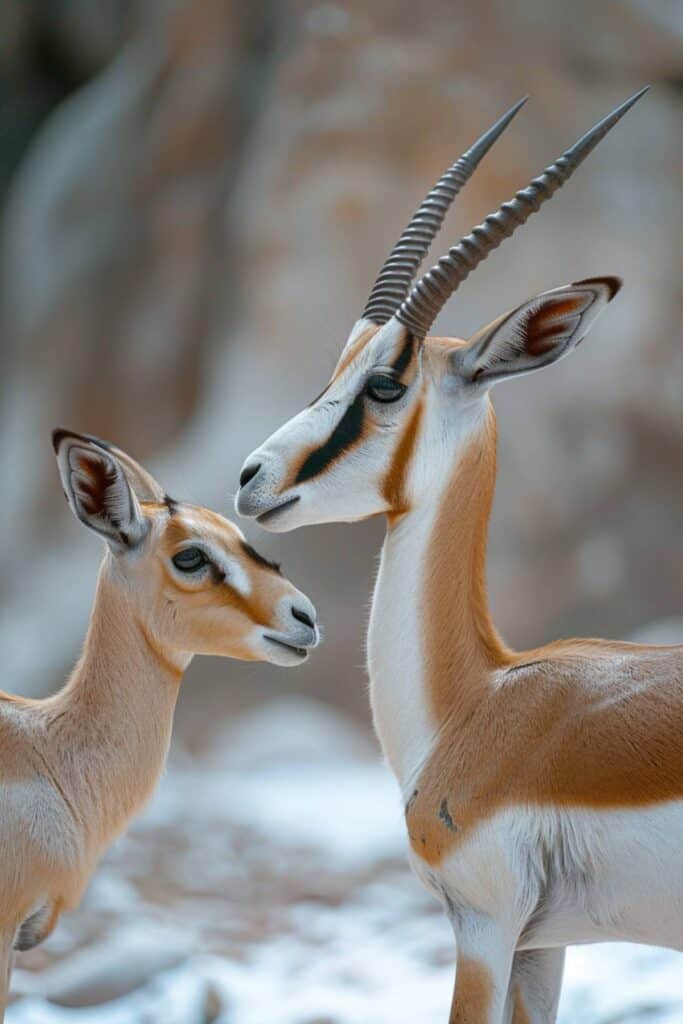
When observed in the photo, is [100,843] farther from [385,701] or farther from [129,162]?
[129,162]

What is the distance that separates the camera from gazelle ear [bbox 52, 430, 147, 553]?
80.7 inches

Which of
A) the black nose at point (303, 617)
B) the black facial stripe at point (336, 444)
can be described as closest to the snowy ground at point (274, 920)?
the black nose at point (303, 617)

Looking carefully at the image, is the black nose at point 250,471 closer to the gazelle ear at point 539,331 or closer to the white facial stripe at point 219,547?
the white facial stripe at point 219,547

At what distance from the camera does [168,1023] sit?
2.86 meters

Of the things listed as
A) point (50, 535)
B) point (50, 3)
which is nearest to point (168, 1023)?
point (50, 535)

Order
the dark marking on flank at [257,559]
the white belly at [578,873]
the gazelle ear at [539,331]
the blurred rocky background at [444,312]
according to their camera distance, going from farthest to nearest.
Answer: the blurred rocky background at [444,312]
the dark marking on flank at [257,559]
the gazelle ear at [539,331]
the white belly at [578,873]

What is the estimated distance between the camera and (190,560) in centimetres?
213

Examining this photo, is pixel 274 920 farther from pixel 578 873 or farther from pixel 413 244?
pixel 413 244

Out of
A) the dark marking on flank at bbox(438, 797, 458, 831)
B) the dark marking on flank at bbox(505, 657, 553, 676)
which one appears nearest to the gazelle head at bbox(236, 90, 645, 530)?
the dark marking on flank at bbox(505, 657, 553, 676)

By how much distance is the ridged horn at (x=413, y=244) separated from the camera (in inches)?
83.7

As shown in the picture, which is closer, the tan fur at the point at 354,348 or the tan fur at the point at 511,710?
the tan fur at the point at 511,710

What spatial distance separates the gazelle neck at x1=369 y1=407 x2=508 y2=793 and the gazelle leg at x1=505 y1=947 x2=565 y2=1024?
0.31 metres

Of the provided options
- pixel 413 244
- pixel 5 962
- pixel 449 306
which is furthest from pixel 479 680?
pixel 449 306

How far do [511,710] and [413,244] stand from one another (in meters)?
0.71
